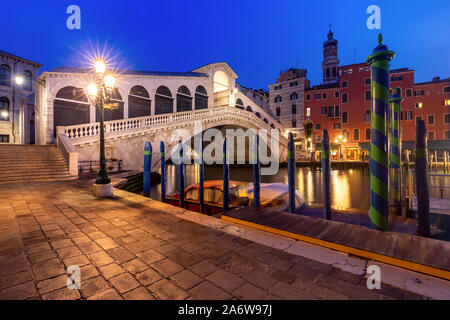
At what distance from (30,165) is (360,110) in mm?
34073

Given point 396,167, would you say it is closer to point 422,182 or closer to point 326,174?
point 422,182

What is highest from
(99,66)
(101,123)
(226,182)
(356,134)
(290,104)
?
(290,104)

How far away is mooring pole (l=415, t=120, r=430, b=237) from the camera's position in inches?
142

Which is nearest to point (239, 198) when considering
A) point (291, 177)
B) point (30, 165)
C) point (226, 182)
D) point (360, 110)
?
point (226, 182)

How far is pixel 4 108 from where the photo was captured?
2241cm

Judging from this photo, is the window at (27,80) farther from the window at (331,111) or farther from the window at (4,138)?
the window at (331,111)

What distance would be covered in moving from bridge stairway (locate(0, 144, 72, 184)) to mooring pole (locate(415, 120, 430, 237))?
12546mm

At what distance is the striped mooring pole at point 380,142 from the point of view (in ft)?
11.1

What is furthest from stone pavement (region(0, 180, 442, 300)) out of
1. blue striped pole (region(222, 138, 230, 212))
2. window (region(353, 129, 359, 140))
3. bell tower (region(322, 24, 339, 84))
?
bell tower (region(322, 24, 339, 84))
